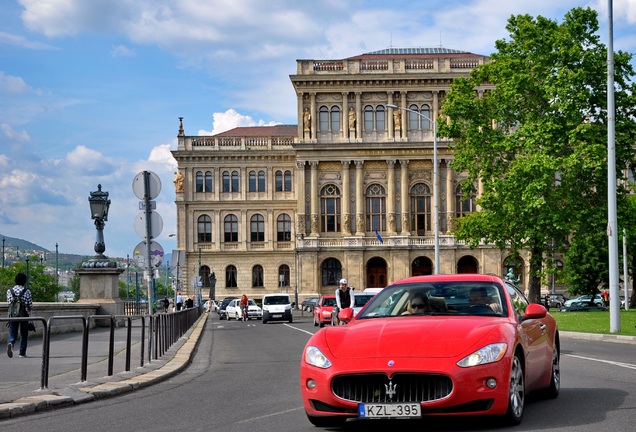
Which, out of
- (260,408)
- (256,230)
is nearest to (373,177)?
(256,230)

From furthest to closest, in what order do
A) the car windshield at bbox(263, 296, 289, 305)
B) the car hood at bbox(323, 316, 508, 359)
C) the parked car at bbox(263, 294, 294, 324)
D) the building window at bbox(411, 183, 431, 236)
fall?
the building window at bbox(411, 183, 431, 236), the car windshield at bbox(263, 296, 289, 305), the parked car at bbox(263, 294, 294, 324), the car hood at bbox(323, 316, 508, 359)

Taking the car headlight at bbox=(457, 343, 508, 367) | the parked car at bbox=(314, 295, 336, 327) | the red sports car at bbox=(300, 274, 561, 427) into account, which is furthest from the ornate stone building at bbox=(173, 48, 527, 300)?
the car headlight at bbox=(457, 343, 508, 367)

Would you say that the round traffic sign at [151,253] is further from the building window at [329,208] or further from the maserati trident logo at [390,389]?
the building window at [329,208]

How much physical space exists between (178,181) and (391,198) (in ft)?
78.1

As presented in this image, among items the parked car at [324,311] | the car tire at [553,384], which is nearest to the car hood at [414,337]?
the car tire at [553,384]

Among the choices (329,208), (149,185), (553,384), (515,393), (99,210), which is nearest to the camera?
(515,393)

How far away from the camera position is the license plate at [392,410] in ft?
27.5

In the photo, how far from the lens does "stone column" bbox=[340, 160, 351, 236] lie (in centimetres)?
9250

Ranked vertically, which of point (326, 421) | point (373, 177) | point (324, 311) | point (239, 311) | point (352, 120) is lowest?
point (239, 311)

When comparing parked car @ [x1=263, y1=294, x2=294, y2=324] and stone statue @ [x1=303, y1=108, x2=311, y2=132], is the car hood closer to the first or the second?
parked car @ [x1=263, y1=294, x2=294, y2=324]

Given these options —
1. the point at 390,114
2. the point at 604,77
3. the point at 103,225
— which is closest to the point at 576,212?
the point at 604,77

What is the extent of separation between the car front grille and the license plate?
9 cm

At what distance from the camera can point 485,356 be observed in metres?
8.71

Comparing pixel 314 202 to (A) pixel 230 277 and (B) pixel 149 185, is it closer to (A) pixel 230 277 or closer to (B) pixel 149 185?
(A) pixel 230 277
